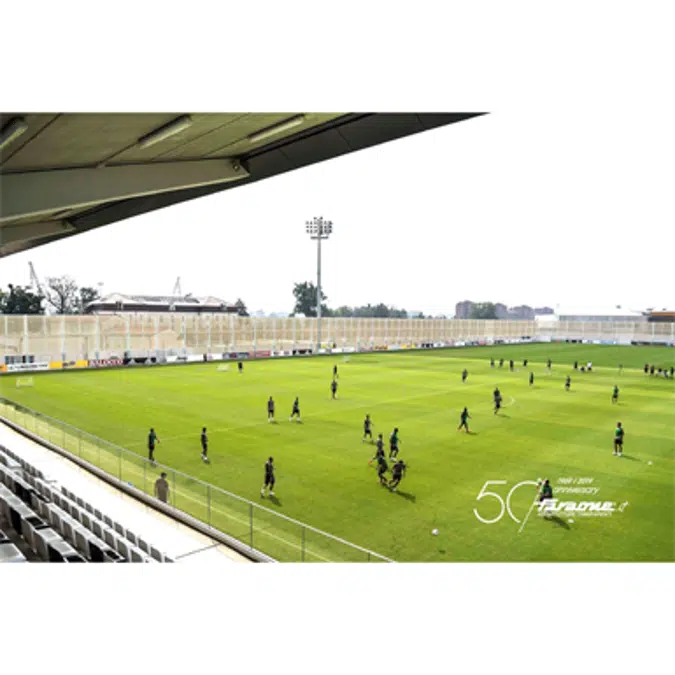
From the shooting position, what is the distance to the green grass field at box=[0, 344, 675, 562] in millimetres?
13188

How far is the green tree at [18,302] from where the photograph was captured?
70.5 meters

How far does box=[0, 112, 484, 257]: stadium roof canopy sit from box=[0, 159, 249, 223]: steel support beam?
1 cm

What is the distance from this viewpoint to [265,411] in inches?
1097

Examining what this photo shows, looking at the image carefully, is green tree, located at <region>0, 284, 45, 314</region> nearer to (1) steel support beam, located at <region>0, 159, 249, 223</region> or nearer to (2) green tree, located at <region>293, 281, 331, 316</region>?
(2) green tree, located at <region>293, 281, 331, 316</region>

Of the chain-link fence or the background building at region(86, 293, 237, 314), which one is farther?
the background building at region(86, 293, 237, 314)

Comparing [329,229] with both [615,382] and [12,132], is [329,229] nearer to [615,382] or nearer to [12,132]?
[615,382]

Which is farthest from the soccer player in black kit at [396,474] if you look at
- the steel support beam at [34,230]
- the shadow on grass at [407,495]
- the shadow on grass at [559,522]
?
the steel support beam at [34,230]

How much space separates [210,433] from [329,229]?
5976 centimetres

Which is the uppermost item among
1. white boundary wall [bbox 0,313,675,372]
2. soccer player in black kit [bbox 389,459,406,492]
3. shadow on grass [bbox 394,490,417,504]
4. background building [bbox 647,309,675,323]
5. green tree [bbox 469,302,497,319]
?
green tree [bbox 469,302,497,319]

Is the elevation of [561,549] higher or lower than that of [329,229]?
lower

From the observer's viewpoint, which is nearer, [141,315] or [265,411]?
[265,411]

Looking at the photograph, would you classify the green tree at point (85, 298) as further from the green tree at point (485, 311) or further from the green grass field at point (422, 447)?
the green tree at point (485, 311)

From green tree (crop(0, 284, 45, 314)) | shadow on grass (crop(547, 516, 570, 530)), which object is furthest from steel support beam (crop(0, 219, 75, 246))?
green tree (crop(0, 284, 45, 314))
